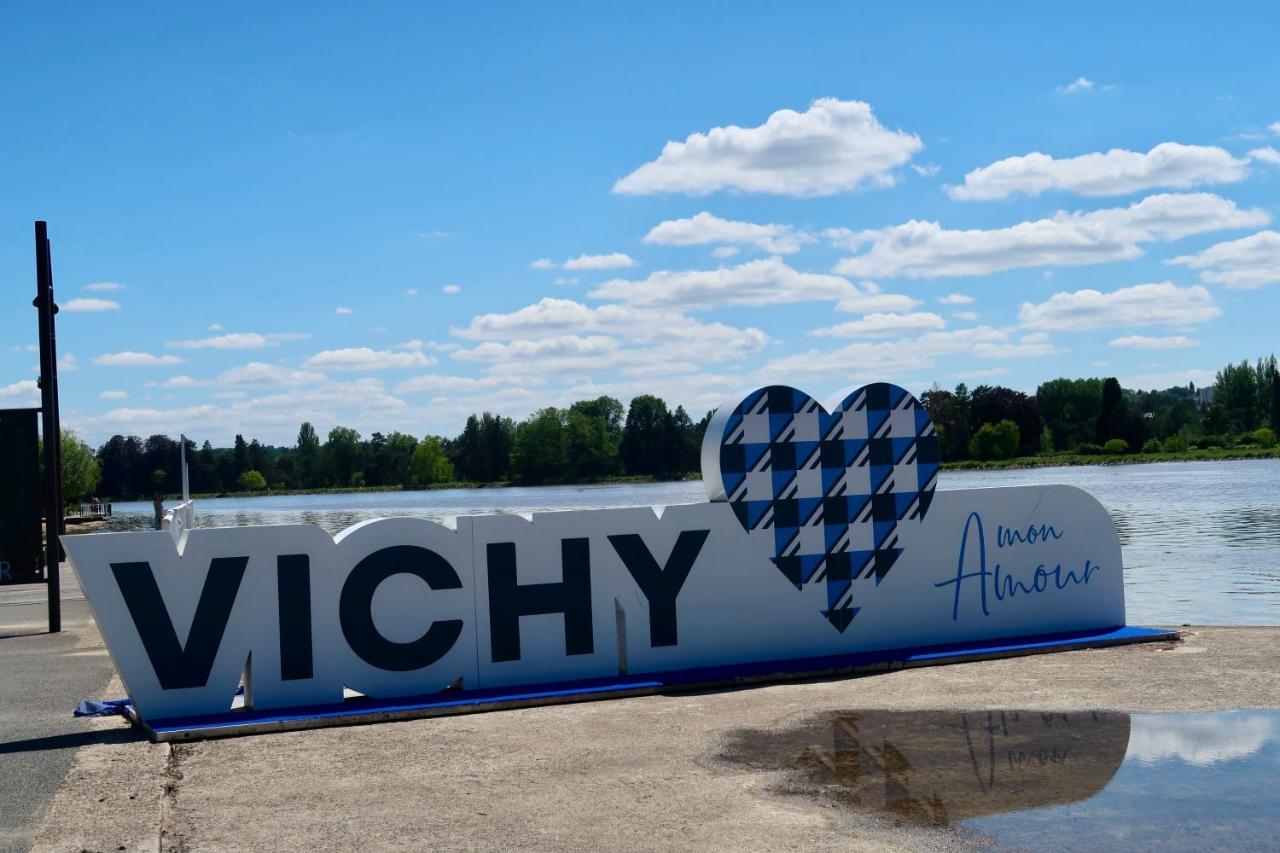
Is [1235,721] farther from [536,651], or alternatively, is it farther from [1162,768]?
[536,651]

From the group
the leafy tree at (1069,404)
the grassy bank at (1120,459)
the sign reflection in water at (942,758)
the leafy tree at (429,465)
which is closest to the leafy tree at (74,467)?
the leafy tree at (429,465)

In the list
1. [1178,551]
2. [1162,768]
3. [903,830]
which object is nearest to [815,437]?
[1162,768]

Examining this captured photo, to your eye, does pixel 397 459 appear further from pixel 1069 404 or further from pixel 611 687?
pixel 611 687

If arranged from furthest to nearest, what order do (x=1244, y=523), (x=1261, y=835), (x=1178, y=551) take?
(x=1244, y=523) < (x=1178, y=551) < (x=1261, y=835)

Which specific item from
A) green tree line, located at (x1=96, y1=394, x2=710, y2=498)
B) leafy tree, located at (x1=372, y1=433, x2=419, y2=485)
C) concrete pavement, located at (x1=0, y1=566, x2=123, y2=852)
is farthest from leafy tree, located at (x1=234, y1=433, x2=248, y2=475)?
concrete pavement, located at (x1=0, y1=566, x2=123, y2=852)

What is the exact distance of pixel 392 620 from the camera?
1019 centimetres

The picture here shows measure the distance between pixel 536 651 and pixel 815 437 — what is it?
328 centimetres

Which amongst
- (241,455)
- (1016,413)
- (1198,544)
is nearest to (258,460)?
(241,455)

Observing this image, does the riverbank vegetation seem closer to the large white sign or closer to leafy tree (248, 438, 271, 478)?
leafy tree (248, 438, 271, 478)

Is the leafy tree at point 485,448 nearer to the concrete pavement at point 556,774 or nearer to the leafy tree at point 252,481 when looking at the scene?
the leafy tree at point 252,481

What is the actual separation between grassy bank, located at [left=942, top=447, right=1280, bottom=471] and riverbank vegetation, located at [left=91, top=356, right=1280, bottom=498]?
0.16m

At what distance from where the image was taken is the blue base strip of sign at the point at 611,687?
932 cm

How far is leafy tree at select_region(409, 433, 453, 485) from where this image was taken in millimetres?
119625

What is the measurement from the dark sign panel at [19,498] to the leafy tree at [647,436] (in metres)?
96.6
